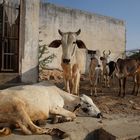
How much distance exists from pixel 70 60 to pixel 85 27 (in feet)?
39.9

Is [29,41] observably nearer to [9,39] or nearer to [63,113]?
[9,39]

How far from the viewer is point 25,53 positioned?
27.0 ft

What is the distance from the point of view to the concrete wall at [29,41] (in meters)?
8.20

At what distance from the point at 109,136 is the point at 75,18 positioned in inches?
548

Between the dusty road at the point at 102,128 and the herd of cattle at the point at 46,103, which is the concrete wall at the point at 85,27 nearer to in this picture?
the herd of cattle at the point at 46,103

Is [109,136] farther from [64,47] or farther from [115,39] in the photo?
[115,39]

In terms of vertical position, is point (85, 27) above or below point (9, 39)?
above

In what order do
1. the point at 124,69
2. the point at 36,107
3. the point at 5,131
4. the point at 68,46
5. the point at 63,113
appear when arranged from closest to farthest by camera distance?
the point at 5,131
the point at 36,107
the point at 63,113
the point at 68,46
the point at 124,69

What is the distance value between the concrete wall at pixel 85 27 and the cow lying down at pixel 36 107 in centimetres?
984

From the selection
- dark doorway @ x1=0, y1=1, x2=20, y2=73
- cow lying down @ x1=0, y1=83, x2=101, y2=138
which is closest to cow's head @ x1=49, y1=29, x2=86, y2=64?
cow lying down @ x1=0, y1=83, x2=101, y2=138

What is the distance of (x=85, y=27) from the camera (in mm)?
18578

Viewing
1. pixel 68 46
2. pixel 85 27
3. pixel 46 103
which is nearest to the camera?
pixel 46 103

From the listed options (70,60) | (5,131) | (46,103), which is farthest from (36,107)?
(70,60)

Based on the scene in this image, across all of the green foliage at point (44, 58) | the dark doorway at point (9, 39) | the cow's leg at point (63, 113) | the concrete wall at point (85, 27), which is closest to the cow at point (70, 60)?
the dark doorway at point (9, 39)
